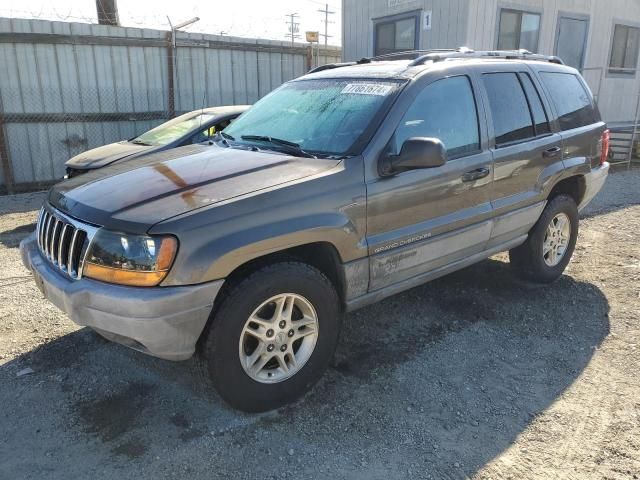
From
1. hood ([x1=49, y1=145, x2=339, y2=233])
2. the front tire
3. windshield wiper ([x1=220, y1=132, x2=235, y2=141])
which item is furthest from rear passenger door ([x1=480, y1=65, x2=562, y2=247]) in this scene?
windshield wiper ([x1=220, y1=132, x2=235, y2=141])

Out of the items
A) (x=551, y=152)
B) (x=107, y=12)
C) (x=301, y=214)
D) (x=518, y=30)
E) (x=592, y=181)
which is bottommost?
(x=592, y=181)

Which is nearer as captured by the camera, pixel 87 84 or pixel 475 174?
pixel 475 174

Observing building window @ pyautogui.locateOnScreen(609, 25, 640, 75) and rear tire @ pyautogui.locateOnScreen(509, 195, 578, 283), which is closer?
rear tire @ pyautogui.locateOnScreen(509, 195, 578, 283)

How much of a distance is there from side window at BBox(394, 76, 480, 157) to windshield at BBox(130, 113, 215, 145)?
4232 millimetres

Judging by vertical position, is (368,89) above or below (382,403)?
above

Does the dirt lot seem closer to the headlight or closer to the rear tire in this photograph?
the rear tire

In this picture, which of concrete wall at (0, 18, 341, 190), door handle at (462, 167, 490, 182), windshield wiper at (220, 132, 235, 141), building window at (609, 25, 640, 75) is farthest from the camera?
building window at (609, 25, 640, 75)

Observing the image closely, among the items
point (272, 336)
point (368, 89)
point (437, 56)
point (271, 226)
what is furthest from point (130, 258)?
point (437, 56)

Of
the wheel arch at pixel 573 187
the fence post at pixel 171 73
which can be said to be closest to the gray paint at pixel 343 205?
the wheel arch at pixel 573 187

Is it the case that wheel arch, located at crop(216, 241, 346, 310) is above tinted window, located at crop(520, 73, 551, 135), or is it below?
below

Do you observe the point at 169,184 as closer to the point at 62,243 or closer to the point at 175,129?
the point at 62,243

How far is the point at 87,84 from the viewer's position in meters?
9.23

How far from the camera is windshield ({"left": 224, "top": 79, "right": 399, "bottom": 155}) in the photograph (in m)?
3.35

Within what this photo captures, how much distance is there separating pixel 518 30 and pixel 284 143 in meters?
8.93
